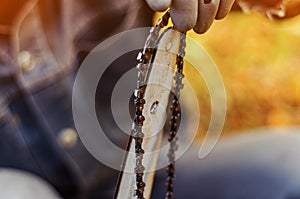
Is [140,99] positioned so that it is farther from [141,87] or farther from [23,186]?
[23,186]

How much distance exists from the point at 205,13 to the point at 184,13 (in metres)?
0.02

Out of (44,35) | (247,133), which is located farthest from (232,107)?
(44,35)

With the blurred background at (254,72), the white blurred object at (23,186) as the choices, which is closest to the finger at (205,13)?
the white blurred object at (23,186)

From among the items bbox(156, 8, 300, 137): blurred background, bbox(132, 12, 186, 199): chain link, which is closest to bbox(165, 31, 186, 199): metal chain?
bbox(132, 12, 186, 199): chain link

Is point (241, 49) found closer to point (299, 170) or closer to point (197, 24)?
point (299, 170)

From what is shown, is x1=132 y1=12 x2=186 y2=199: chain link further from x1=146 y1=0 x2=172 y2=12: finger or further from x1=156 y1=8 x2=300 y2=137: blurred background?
x1=156 y1=8 x2=300 y2=137: blurred background

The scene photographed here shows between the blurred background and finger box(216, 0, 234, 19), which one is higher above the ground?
the blurred background

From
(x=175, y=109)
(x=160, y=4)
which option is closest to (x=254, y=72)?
(x=175, y=109)

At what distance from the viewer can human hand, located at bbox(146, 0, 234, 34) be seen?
41 cm

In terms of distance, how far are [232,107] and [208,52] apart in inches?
4.1

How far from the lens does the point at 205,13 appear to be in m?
0.43

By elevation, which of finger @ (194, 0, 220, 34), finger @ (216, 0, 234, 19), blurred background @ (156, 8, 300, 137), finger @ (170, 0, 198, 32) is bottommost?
finger @ (170, 0, 198, 32)

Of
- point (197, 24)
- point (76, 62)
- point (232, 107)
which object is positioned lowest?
point (197, 24)

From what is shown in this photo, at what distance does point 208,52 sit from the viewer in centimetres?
96
